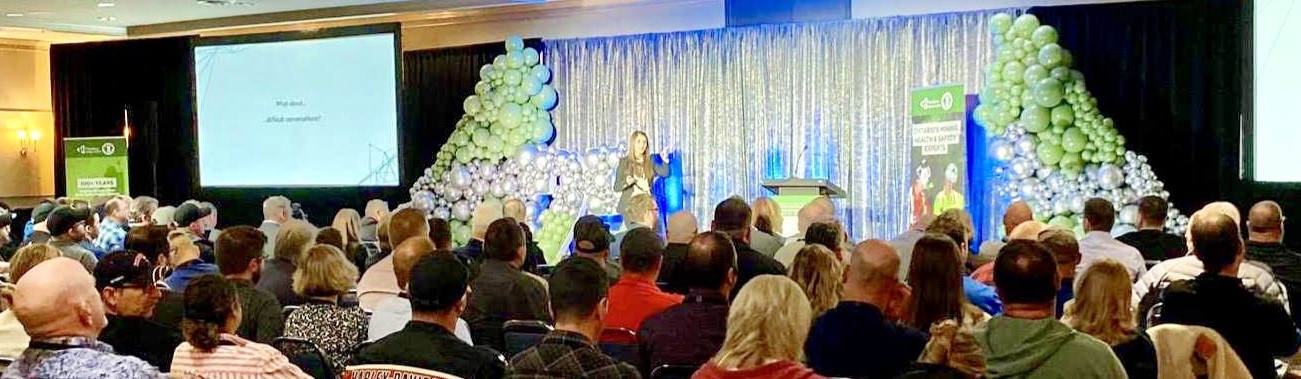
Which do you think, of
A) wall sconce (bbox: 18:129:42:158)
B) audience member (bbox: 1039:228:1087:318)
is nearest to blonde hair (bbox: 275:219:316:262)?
audience member (bbox: 1039:228:1087:318)

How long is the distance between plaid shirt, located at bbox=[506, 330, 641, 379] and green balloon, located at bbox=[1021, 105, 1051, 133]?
765cm

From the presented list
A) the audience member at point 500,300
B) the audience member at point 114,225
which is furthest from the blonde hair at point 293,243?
the audience member at point 114,225

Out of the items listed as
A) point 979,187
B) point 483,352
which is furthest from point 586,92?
point 483,352

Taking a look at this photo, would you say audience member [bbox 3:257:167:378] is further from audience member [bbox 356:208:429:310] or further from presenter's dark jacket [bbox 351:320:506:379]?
audience member [bbox 356:208:429:310]

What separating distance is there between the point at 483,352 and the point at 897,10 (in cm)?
906

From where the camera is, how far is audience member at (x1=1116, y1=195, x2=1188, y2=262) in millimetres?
6680

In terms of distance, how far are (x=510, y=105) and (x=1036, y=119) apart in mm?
5398

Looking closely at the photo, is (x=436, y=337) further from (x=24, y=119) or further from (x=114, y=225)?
(x=24, y=119)

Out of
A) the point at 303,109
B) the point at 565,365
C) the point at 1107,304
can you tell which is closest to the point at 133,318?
the point at 565,365

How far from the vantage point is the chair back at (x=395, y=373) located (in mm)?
3486

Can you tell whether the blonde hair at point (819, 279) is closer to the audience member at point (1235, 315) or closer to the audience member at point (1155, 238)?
the audience member at point (1235, 315)

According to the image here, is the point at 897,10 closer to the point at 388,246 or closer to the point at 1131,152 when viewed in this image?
the point at 1131,152

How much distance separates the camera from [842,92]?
39.7 ft

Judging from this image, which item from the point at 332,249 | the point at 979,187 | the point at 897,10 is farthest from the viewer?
the point at 897,10
